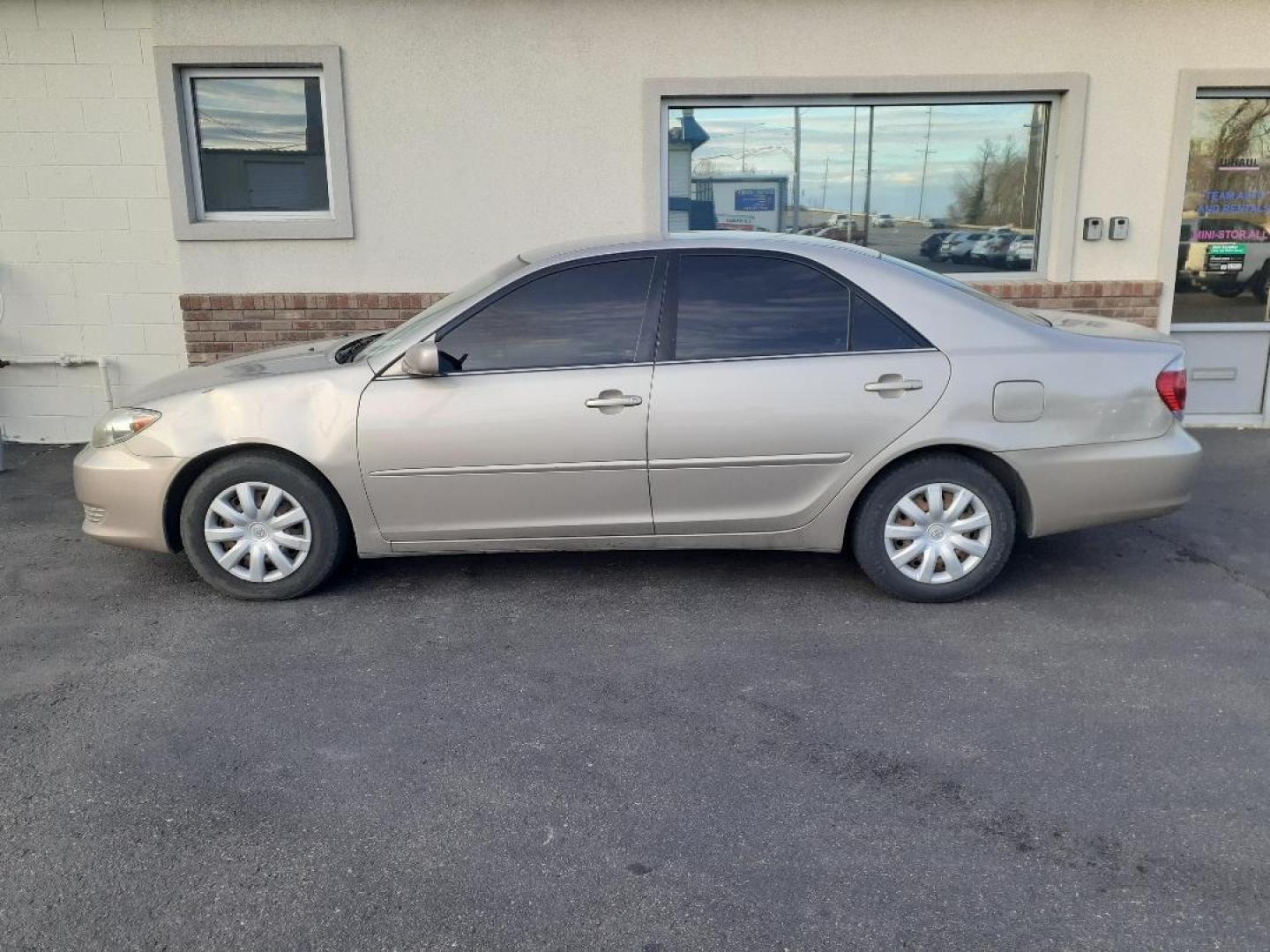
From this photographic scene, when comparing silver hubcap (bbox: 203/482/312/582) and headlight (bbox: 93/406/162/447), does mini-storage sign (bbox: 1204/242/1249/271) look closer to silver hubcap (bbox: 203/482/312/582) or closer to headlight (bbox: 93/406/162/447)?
silver hubcap (bbox: 203/482/312/582)

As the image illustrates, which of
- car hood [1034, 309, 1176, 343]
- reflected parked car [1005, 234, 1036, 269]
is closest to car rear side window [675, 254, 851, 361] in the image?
car hood [1034, 309, 1176, 343]

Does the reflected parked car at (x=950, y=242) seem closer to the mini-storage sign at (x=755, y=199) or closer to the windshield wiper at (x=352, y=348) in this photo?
the mini-storage sign at (x=755, y=199)

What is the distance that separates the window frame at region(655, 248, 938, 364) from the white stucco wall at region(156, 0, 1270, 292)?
3.11 metres

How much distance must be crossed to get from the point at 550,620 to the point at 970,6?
548 centimetres

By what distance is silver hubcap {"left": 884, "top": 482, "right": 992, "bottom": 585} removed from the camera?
14.8 feet

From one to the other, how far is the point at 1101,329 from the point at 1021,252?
11.0 ft

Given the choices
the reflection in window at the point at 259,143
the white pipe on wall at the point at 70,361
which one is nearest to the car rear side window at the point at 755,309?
the reflection in window at the point at 259,143

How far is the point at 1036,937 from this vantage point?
8.22ft

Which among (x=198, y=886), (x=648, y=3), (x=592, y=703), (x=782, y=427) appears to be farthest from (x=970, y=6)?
(x=198, y=886)

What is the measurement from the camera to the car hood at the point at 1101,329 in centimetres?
466

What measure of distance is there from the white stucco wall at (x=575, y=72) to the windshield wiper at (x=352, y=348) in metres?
2.35

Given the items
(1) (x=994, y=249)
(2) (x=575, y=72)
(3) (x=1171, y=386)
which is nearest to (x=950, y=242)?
(1) (x=994, y=249)

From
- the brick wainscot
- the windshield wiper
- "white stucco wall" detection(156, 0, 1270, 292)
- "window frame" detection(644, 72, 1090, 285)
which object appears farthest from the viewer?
the brick wainscot

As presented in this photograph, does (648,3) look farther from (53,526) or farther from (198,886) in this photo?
(198,886)
